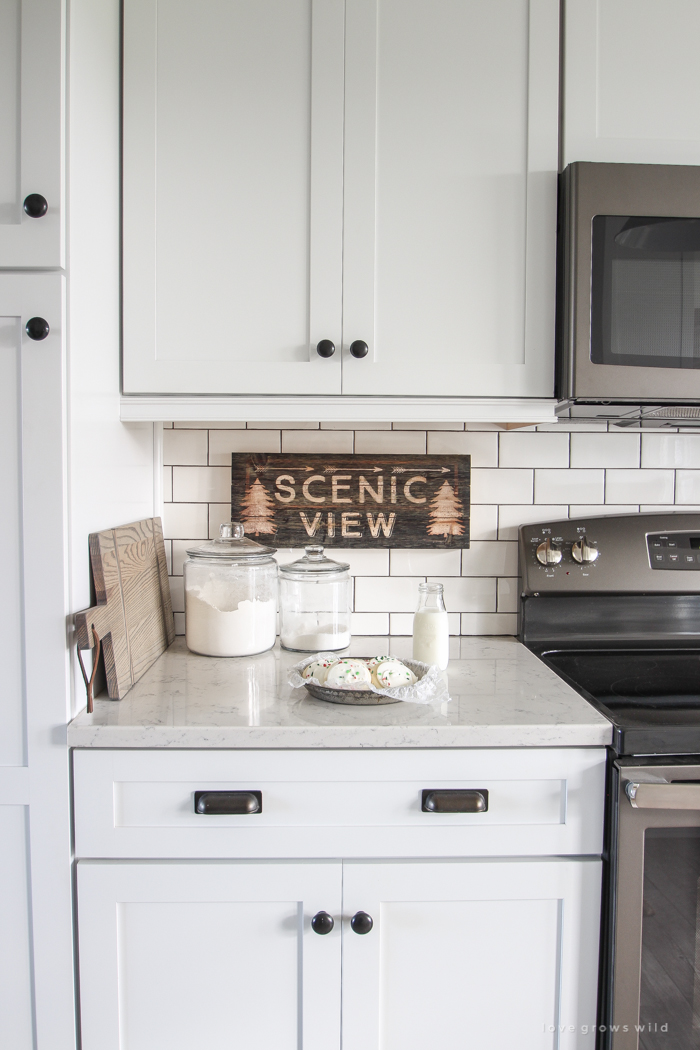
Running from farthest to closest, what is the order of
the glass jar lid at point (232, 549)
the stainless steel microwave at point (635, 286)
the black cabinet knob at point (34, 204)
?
the glass jar lid at point (232, 549), the stainless steel microwave at point (635, 286), the black cabinet knob at point (34, 204)

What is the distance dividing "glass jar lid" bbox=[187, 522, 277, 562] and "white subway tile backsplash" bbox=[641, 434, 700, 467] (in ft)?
3.23

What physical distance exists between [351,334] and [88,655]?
2.57ft

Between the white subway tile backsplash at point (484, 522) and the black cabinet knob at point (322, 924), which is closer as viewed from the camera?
the black cabinet knob at point (322, 924)

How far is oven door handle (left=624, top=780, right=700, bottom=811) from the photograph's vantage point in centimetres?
107

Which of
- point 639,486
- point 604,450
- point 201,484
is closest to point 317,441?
point 201,484

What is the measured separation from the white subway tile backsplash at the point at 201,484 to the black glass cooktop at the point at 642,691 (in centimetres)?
88

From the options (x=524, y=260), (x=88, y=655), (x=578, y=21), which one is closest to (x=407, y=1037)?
(x=88, y=655)

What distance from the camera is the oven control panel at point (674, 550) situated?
5.39ft

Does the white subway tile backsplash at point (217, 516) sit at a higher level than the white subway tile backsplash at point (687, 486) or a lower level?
lower

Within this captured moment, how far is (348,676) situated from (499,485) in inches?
28.9

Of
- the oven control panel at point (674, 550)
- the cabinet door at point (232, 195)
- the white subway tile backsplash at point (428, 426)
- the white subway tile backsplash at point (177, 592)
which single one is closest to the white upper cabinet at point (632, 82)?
the cabinet door at point (232, 195)

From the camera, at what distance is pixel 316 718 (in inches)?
44.4

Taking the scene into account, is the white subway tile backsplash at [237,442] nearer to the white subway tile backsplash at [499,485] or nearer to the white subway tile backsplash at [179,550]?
the white subway tile backsplash at [179,550]

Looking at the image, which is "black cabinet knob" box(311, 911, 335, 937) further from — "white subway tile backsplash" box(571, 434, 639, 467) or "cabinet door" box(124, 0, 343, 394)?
"white subway tile backsplash" box(571, 434, 639, 467)
